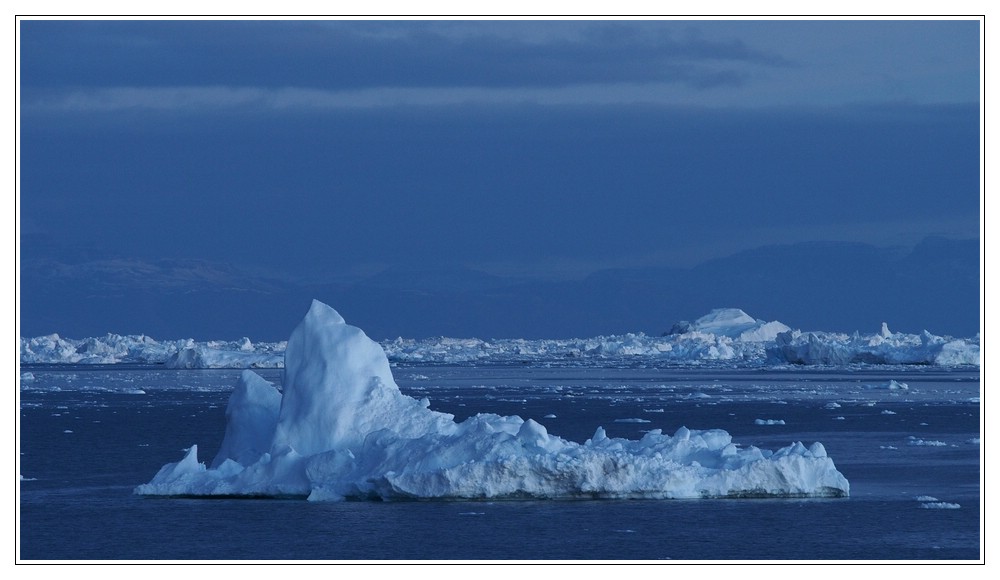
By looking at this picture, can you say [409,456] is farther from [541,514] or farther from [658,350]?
[658,350]

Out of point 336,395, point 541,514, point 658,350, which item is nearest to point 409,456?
point 541,514

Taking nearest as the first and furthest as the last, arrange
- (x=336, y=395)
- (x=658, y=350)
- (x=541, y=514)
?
(x=541, y=514)
(x=336, y=395)
(x=658, y=350)

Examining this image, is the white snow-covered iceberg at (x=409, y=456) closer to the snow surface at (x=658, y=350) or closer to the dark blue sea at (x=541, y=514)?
the dark blue sea at (x=541, y=514)

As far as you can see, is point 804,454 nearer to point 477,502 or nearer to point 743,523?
point 743,523

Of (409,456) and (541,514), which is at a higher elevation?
(409,456)

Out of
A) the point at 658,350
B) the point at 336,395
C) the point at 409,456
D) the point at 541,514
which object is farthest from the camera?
the point at 658,350

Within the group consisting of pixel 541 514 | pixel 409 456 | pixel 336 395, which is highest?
pixel 336 395
